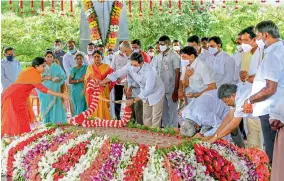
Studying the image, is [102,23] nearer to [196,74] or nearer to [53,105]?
[53,105]

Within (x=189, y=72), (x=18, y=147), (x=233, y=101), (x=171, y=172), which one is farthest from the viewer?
(x=189, y=72)

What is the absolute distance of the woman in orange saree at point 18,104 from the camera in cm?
653

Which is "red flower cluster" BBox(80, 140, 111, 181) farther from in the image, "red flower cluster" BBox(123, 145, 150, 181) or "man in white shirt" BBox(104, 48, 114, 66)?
"man in white shirt" BBox(104, 48, 114, 66)

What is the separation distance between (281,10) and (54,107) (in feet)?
51.6

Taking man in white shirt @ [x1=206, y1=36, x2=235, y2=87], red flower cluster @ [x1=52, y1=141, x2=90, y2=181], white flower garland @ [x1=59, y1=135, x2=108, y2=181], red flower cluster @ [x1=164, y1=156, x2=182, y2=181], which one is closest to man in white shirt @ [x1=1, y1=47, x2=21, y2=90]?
man in white shirt @ [x1=206, y1=36, x2=235, y2=87]

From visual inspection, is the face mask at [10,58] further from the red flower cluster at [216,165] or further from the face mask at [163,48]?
the red flower cluster at [216,165]

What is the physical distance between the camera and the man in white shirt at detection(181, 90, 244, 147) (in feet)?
17.8

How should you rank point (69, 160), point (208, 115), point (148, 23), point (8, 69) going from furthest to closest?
point (148, 23) → point (8, 69) → point (208, 115) → point (69, 160)

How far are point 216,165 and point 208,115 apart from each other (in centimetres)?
121

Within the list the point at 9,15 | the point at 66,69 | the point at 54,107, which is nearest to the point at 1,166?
the point at 54,107

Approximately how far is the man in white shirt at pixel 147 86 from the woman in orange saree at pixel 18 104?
1216 millimetres

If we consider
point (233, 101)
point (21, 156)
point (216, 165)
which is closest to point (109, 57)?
point (21, 156)

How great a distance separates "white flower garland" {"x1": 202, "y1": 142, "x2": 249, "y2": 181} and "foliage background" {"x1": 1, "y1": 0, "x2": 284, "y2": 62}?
17276 millimetres

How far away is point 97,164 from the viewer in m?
4.68
